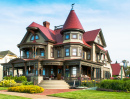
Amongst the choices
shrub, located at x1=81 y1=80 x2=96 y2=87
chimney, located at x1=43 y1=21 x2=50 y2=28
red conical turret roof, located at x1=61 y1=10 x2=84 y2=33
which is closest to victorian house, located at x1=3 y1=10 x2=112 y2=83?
red conical turret roof, located at x1=61 y1=10 x2=84 y2=33

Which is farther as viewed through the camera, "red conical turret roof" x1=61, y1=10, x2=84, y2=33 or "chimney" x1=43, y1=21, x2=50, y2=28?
"chimney" x1=43, y1=21, x2=50, y2=28

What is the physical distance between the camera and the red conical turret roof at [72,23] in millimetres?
32844

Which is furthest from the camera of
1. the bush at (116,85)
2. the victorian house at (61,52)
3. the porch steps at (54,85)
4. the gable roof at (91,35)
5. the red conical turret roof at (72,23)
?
the gable roof at (91,35)

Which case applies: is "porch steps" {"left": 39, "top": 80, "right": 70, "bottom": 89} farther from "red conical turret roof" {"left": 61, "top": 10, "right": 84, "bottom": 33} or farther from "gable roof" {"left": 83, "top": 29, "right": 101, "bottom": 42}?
"gable roof" {"left": 83, "top": 29, "right": 101, "bottom": 42}

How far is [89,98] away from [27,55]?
23.9 m

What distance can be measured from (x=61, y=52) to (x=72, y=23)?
588cm

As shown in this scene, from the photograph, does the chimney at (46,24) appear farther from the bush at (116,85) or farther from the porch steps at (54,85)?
the bush at (116,85)

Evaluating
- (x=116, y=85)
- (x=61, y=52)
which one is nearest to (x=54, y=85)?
(x=61, y=52)

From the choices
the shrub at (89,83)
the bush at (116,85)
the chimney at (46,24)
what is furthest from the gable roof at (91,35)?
the bush at (116,85)

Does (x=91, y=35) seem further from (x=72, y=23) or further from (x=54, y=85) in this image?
(x=54, y=85)

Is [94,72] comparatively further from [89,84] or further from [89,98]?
[89,98]

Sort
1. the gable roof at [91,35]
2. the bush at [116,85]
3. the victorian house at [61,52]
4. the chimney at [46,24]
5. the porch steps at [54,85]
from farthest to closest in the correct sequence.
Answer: the chimney at [46,24]
the gable roof at [91,35]
the victorian house at [61,52]
the porch steps at [54,85]
the bush at [116,85]

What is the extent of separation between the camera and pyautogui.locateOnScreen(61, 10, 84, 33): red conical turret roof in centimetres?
3284

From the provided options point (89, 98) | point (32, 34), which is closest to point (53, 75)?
point (32, 34)
